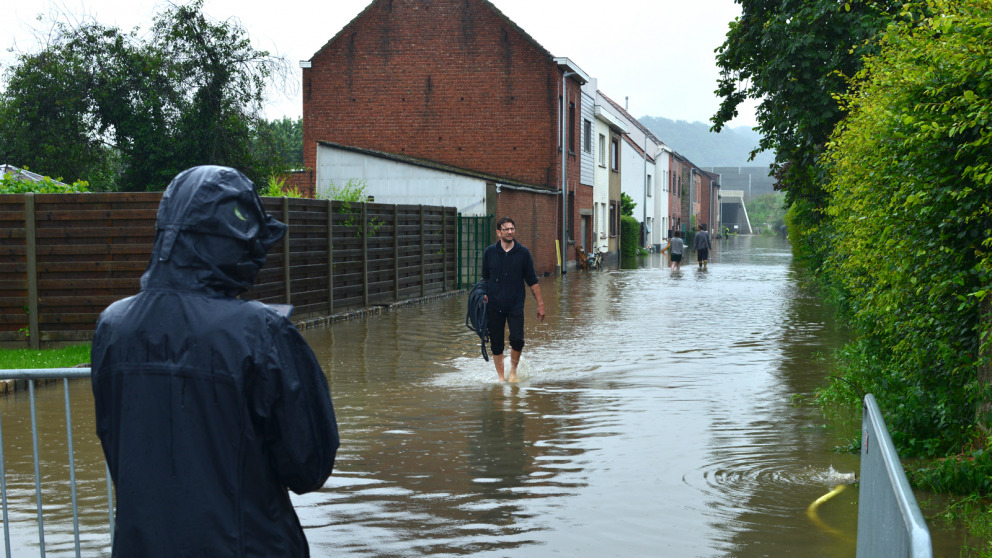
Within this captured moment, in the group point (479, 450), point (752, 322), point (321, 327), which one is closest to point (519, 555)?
point (479, 450)

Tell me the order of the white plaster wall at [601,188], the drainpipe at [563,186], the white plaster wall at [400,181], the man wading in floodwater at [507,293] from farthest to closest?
the white plaster wall at [601,188], the drainpipe at [563,186], the white plaster wall at [400,181], the man wading in floodwater at [507,293]

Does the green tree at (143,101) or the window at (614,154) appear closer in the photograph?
the green tree at (143,101)

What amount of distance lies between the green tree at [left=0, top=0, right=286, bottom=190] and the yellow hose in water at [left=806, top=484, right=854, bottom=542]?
2421 centimetres

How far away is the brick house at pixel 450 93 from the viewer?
30.1 metres

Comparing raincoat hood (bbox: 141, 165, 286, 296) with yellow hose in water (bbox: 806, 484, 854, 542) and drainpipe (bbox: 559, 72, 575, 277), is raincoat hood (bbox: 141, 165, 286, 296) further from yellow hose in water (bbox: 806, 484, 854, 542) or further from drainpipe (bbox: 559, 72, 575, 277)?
drainpipe (bbox: 559, 72, 575, 277)

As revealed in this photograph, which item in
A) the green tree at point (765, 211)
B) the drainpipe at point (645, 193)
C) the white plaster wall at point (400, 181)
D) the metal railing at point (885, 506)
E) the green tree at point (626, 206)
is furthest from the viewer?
the green tree at point (765, 211)

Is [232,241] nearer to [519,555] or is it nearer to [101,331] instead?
[101,331]

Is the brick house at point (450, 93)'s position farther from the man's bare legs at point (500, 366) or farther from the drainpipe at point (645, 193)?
the drainpipe at point (645, 193)

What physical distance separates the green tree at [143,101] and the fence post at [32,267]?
16.0 metres

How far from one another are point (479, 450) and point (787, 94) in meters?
9.83

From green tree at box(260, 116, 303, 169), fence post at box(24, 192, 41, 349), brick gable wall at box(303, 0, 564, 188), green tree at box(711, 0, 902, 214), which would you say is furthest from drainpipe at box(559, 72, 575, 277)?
green tree at box(260, 116, 303, 169)

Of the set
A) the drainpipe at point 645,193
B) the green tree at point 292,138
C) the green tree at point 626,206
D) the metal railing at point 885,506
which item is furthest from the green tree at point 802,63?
the green tree at point 292,138

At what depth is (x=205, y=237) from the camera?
2.40 metres

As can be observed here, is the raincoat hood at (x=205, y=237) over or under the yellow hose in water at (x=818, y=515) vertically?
over
